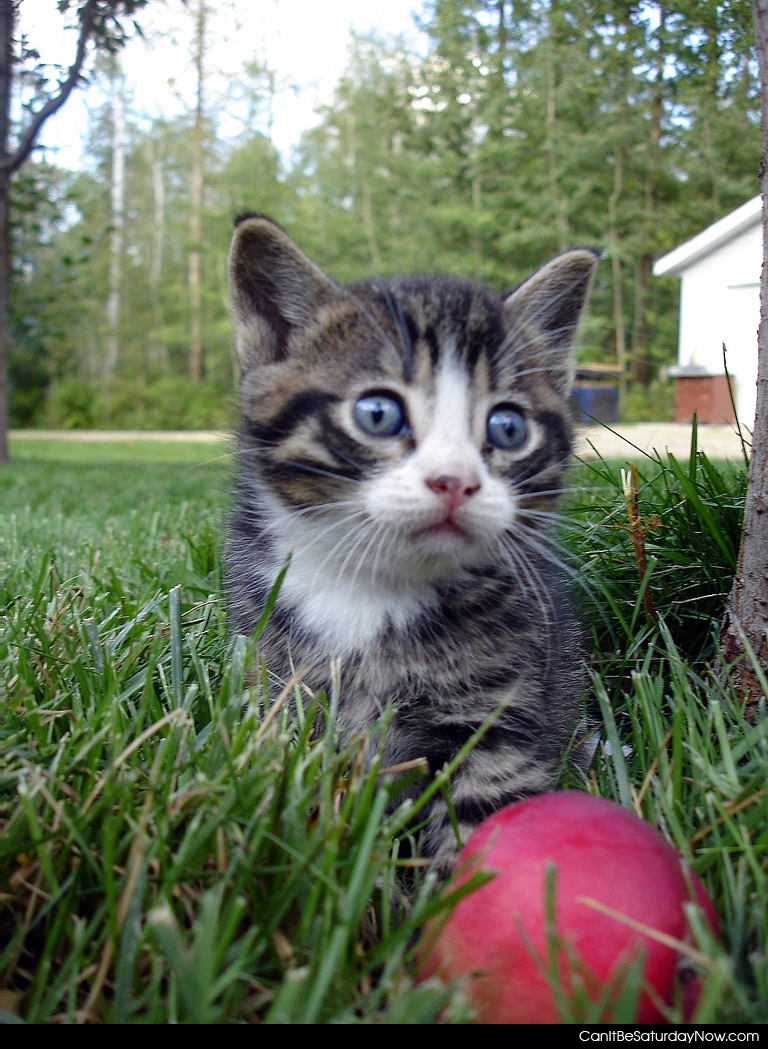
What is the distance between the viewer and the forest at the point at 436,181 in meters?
2.16

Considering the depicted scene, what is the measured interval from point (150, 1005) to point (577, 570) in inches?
54.0

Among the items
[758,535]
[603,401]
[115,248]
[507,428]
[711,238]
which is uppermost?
[115,248]

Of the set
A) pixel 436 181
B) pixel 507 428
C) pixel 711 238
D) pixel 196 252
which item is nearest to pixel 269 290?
pixel 507 428

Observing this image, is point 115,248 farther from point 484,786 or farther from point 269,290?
point 484,786

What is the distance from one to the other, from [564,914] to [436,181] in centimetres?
1003

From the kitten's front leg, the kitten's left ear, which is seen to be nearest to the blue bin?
the kitten's left ear

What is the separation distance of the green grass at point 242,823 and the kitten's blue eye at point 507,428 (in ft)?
1.54

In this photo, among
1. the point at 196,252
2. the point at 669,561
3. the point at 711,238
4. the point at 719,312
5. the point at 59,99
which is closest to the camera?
the point at 669,561

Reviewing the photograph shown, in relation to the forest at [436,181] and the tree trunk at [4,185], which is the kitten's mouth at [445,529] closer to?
the forest at [436,181]

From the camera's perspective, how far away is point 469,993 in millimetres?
756

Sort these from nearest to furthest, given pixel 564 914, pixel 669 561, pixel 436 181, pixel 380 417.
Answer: pixel 564 914
pixel 380 417
pixel 669 561
pixel 436 181

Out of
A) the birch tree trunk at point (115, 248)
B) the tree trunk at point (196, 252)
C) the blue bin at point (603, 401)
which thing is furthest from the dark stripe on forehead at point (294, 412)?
the birch tree trunk at point (115, 248)

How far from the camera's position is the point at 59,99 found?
4.02 m

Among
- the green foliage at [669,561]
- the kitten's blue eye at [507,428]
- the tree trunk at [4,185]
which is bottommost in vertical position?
the green foliage at [669,561]
